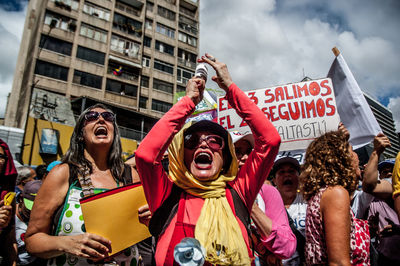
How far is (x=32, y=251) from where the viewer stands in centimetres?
182

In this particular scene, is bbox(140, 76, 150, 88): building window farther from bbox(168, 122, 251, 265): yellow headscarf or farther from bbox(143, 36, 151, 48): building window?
bbox(168, 122, 251, 265): yellow headscarf

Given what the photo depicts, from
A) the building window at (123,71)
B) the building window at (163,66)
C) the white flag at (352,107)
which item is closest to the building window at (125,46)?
the building window at (123,71)

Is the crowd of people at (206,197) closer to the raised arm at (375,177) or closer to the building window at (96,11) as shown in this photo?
the raised arm at (375,177)

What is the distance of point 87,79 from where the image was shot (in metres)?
26.0

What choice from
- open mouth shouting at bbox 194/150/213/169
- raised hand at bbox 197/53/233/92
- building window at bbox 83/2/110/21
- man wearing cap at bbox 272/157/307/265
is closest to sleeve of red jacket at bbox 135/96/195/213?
open mouth shouting at bbox 194/150/213/169

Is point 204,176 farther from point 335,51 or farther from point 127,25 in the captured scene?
point 127,25

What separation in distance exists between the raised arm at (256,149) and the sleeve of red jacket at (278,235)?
0.79 ft

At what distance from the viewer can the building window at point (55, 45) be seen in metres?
24.3

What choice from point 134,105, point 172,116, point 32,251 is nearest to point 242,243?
point 172,116

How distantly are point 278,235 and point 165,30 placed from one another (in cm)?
3626

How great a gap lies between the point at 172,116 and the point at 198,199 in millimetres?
568

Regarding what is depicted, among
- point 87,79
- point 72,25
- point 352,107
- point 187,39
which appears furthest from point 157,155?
point 187,39

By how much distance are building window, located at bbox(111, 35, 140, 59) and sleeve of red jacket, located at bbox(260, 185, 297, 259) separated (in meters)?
29.9

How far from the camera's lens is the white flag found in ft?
11.0
